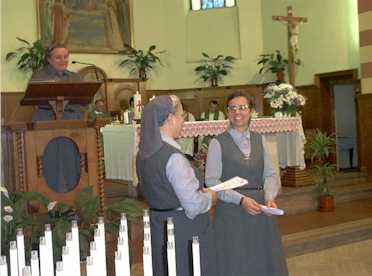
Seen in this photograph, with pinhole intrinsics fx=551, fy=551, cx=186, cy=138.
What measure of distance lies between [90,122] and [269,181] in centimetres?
141

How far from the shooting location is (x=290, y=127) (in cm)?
719

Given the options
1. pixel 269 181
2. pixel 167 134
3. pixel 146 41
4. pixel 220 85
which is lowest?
pixel 269 181

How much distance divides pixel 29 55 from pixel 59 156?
7341 millimetres

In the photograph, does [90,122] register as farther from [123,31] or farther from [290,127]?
[123,31]

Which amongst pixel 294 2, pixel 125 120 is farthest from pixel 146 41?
pixel 125 120

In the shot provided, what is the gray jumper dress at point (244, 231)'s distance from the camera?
3.44 metres

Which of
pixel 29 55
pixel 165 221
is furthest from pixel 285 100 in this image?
pixel 29 55

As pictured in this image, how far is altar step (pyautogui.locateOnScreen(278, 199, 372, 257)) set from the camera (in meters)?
5.49

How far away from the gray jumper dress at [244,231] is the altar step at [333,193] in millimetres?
3466

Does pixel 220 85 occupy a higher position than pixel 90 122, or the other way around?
A: pixel 220 85

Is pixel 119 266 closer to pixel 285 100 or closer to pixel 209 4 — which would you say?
pixel 285 100

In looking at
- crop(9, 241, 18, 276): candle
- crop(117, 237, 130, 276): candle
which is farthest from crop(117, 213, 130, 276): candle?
crop(9, 241, 18, 276): candle

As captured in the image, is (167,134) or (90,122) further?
(90,122)

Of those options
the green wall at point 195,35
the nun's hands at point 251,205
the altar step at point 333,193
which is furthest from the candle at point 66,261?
the green wall at point 195,35
